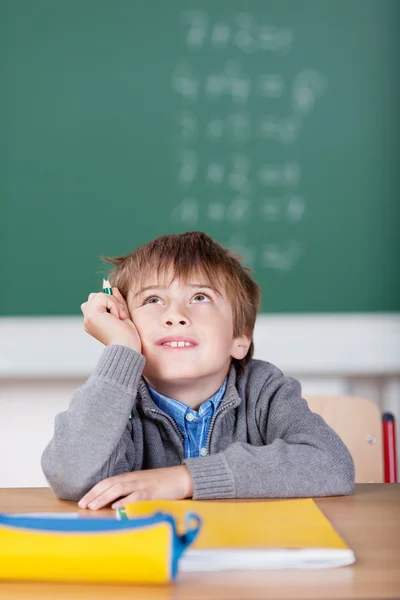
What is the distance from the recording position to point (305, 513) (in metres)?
0.83

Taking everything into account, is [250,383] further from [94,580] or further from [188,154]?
[188,154]

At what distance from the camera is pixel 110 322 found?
47.0 inches

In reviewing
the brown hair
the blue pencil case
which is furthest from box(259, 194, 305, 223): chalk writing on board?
the blue pencil case

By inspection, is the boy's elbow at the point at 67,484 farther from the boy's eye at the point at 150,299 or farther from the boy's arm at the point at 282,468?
the boy's eye at the point at 150,299

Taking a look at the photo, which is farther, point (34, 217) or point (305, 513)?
point (34, 217)

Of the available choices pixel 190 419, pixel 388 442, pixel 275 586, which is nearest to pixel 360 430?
pixel 388 442

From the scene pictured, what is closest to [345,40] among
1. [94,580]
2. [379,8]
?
[379,8]

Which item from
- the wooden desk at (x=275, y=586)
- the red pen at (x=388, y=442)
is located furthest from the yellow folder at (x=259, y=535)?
the red pen at (x=388, y=442)

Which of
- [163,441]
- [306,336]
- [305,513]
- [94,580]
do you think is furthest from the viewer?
[306,336]

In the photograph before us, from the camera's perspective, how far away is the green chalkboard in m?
2.42

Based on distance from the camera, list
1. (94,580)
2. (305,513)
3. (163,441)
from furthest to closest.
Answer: (163,441) < (305,513) < (94,580)

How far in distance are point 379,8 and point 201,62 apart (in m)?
0.58

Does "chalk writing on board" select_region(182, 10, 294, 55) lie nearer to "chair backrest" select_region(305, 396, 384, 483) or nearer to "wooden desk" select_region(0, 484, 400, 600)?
"chair backrest" select_region(305, 396, 384, 483)

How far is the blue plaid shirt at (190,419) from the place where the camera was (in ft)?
4.03
